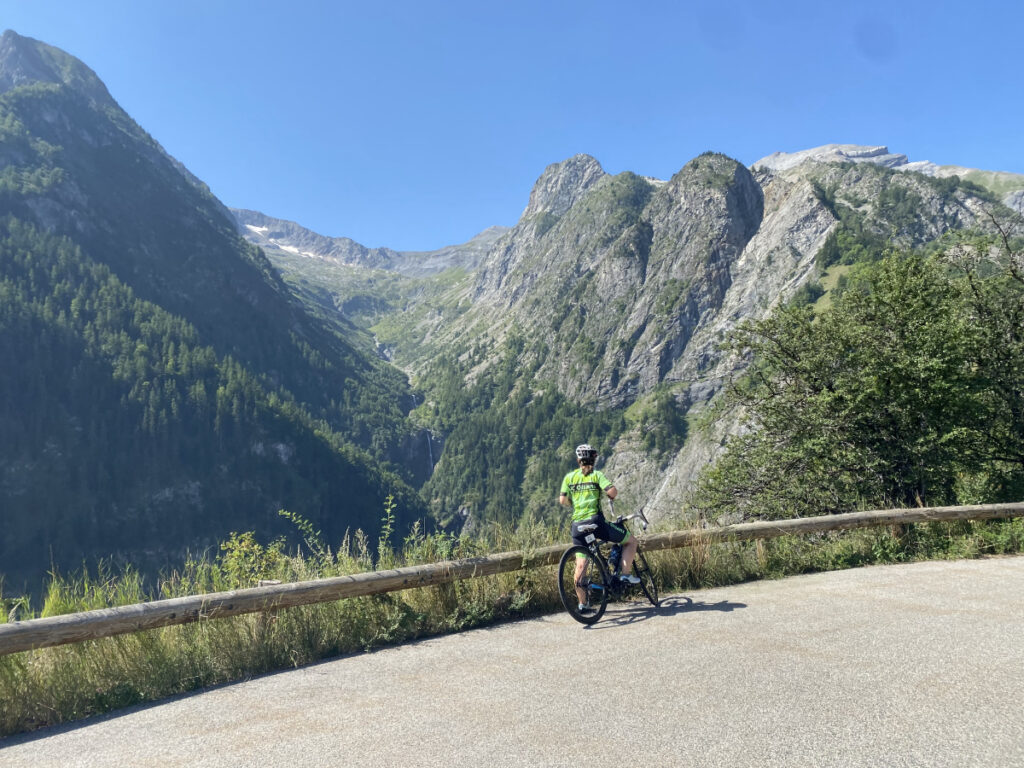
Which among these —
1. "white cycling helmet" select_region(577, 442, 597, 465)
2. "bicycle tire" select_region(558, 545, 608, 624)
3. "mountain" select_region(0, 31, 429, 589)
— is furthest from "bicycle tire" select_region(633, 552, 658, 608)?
"mountain" select_region(0, 31, 429, 589)

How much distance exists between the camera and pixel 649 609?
24.1 ft

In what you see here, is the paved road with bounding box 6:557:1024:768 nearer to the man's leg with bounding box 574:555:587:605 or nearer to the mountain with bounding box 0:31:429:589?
the man's leg with bounding box 574:555:587:605

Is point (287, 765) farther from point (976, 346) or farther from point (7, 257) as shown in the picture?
point (7, 257)

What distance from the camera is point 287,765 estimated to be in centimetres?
375

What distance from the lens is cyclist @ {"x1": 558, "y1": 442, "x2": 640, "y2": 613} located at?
280 inches

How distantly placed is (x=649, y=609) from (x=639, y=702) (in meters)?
3.03

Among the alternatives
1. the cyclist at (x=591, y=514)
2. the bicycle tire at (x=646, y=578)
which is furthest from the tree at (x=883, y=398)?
the cyclist at (x=591, y=514)

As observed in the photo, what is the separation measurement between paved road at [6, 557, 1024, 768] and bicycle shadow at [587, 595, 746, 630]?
0.25m

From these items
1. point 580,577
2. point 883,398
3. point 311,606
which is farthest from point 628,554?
point 883,398

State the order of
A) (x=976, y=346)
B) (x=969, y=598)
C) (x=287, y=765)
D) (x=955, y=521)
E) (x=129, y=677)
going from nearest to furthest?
(x=287, y=765)
(x=129, y=677)
(x=969, y=598)
(x=955, y=521)
(x=976, y=346)

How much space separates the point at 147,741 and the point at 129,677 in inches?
58.7

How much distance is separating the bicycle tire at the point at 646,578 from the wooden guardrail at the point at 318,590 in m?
0.76

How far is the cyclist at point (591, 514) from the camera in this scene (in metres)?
7.11

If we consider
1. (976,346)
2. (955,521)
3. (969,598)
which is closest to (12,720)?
(969,598)
